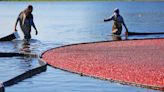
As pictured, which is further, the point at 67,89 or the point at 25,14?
the point at 25,14

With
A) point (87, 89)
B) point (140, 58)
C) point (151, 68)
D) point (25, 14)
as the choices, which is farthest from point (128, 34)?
point (87, 89)

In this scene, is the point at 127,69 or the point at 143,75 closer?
the point at 143,75

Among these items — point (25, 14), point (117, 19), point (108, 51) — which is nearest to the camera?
point (108, 51)

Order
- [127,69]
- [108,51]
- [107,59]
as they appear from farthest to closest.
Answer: [108,51] < [107,59] < [127,69]

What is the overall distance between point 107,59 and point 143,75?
3707mm

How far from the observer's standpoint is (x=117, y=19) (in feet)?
100

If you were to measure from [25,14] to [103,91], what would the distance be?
535 inches

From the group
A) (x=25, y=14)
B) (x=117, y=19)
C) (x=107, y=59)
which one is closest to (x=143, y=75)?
(x=107, y=59)

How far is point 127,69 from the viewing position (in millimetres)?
16500

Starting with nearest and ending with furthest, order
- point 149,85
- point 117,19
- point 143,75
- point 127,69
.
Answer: point 149,85 < point 143,75 < point 127,69 < point 117,19

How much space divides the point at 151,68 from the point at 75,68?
239 cm

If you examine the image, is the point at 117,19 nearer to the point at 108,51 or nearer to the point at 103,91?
the point at 108,51

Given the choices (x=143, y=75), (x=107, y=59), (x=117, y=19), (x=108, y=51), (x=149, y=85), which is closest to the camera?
(x=149, y=85)

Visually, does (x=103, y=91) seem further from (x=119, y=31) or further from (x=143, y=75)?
(x=119, y=31)
